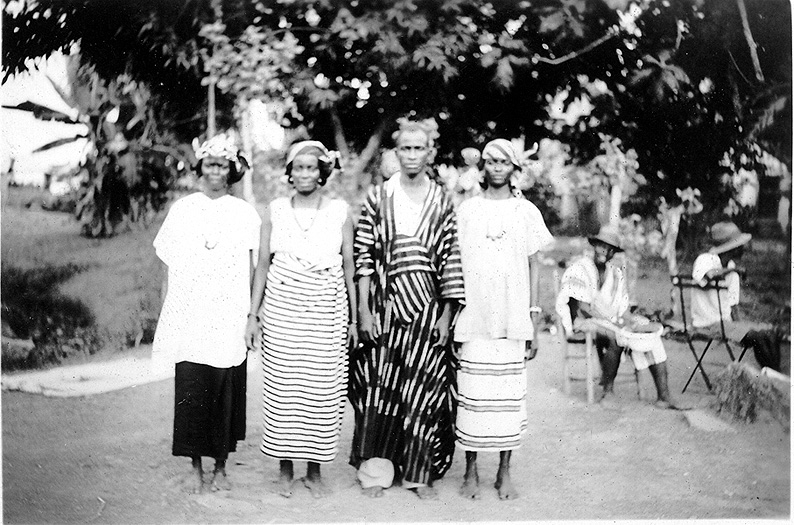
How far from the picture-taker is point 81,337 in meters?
4.34

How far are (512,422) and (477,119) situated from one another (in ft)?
5.39

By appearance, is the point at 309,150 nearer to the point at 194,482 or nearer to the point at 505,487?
the point at 194,482

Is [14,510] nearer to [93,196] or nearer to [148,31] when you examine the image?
[93,196]

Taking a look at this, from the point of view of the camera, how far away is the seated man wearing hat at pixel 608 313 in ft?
14.2

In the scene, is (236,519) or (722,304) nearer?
(236,519)

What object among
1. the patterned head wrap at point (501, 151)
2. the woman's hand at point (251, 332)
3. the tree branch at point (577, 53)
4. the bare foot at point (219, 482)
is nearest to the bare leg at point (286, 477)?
the bare foot at point (219, 482)

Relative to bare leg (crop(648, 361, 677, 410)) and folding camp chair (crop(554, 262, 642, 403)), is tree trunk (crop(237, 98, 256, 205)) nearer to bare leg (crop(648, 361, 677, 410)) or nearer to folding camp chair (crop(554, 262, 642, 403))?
folding camp chair (crop(554, 262, 642, 403))

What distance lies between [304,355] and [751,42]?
2.96 metres

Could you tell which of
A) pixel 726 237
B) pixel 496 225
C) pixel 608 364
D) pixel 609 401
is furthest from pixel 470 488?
pixel 726 237

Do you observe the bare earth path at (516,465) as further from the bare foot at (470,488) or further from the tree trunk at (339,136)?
the tree trunk at (339,136)

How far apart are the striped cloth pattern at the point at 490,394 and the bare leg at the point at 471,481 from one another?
112mm

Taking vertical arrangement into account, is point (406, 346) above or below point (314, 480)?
above

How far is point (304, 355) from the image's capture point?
3908 mm

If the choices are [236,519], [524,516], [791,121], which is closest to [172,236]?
[236,519]
